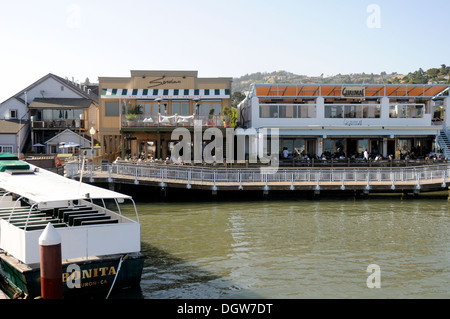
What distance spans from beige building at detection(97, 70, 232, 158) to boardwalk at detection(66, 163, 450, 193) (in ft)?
27.7

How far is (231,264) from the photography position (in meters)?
16.5

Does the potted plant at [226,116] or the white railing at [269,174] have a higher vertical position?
the potted plant at [226,116]

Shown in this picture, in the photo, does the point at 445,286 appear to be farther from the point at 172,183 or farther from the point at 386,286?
the point at 172,183

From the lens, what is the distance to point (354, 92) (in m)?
42.8

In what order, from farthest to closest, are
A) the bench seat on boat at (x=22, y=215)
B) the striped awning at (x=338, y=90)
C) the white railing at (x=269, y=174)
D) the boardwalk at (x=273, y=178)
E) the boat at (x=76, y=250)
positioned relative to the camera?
1. the striped awning at (x=338, y=90)
2. the white railing at (x=269, y=174)
3. the boardwalk at (x=273, y=178)
4. the bench seat on boat at (x=22, y=215)
5. the boat at (x=76, y=250)

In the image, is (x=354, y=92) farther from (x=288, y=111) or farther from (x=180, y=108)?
(x=180, y=108)

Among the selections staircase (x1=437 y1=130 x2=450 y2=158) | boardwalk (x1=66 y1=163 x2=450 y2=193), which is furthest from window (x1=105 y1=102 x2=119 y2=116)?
staircase (x1=437 y1=130 x2=450 y2=158)

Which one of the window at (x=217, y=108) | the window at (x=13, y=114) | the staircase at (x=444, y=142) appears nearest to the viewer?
the staircase at (x=444, y=142)

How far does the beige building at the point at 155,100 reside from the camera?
41.2m

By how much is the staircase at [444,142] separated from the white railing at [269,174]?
10.6 meters

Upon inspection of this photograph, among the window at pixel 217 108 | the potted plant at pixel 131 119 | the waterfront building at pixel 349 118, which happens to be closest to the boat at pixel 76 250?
the potted plant at pixel 131 119

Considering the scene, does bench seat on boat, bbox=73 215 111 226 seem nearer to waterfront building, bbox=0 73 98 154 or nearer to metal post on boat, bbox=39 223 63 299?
metal post on boat, bbox=39 223 63 299

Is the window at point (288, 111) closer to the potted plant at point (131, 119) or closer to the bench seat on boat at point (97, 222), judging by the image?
the potted plant at point (131, 119)
